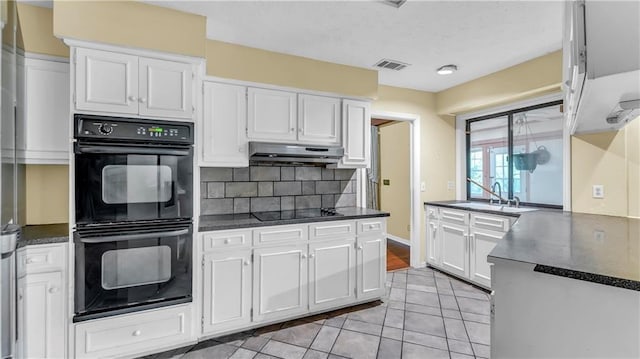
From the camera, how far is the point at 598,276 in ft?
3.39

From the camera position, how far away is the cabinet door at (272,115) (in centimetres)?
273

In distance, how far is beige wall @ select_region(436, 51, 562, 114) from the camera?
2932 millimetres

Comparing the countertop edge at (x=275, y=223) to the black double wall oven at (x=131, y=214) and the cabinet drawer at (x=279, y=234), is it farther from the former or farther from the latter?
the black double wall oven at (x=131, y=214)

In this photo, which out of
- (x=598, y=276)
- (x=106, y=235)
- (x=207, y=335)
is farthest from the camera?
(x=207, y=335)

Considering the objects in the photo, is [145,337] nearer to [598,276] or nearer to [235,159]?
[235,159]

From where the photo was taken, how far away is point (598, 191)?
268 centimetres

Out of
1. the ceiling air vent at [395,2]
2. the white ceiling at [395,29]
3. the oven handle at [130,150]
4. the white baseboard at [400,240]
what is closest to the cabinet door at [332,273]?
the oven handle at [130,150]

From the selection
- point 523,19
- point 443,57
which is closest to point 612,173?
point 523,19

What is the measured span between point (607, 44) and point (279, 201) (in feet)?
8.60

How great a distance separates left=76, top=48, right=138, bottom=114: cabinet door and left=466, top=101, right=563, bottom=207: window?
403 centimetres

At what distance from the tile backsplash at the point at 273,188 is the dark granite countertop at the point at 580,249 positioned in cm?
182

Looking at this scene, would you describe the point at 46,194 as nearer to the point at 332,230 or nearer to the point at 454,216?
the point at 332,230

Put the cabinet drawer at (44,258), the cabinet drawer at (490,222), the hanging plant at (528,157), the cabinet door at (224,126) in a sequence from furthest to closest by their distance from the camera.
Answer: the hanging plant at (528,157) → the cabinet drawer at (490,222) → the cabinet door at (224,126) → the cabinet drawer at (44,258)

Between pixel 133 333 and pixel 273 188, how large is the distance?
1.63 meters
